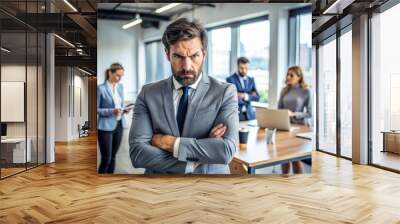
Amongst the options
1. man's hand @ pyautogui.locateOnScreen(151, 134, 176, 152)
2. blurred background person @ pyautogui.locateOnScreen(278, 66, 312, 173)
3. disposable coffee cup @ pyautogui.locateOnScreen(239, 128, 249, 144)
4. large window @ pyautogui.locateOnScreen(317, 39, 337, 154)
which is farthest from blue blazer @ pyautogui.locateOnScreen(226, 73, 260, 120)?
large window @ pyautogui.locateOnScreen(317, 39, 337, 154)

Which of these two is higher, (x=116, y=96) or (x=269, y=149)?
(x=116, y=96)

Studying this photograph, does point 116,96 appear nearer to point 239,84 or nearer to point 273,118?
point 239,84

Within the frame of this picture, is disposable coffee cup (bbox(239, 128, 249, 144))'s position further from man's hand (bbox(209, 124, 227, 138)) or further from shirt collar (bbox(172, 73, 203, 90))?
shirt collar (bbox(172, 73, 203, 90))

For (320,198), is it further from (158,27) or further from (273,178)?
(158,27)

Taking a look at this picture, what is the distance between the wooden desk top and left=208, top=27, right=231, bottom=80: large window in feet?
2.73

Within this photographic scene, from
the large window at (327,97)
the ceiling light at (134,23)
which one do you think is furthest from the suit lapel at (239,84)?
the large window at (327,97)

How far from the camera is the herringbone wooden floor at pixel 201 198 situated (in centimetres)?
381

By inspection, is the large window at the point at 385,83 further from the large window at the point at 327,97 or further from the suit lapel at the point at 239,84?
the suit lapel at the point at 239,84

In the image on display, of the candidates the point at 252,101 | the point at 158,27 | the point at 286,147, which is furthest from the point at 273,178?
the point at 158,27

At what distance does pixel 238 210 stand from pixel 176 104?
2.10 meters

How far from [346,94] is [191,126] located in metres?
4.12

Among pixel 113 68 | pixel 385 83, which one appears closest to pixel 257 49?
pixel 113 68

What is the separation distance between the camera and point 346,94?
8180 millimetres

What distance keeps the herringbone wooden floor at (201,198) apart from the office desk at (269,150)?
0.88ft
